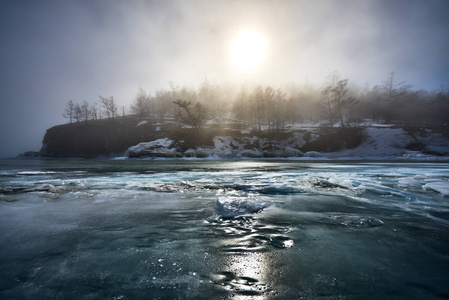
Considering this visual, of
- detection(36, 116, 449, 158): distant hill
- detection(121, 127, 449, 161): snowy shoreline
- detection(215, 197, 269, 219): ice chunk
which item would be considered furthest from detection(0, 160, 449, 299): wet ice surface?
detection(36, 116, 449, 158): distant hill

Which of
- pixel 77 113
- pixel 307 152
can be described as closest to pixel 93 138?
pixel 77 113

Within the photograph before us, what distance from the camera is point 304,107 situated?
284 ft

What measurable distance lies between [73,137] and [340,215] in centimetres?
7369

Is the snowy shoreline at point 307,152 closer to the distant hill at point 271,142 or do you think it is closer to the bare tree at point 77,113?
the distant hill at point 271,142

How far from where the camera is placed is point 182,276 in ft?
7.54

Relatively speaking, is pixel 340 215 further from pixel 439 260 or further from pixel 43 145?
pixel 43 145

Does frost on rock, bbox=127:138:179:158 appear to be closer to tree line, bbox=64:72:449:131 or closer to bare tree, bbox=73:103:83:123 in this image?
tree line, bbox=64:72:449:131

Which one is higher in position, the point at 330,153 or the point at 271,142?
the point at 271,142

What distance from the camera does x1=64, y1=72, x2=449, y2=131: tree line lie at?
48875 mm

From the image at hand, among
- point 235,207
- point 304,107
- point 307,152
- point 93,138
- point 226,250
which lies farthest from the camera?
point 304,107

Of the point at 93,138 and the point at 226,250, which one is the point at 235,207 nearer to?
the point at 226,250

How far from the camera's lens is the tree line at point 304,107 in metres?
48.9

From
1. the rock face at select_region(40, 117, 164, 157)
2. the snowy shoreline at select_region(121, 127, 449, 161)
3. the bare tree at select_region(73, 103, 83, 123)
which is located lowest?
the snowy shoreline at select_region(121, 127, 449, 161)

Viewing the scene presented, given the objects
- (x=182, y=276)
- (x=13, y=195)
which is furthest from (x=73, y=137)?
(x=182, y=276)
